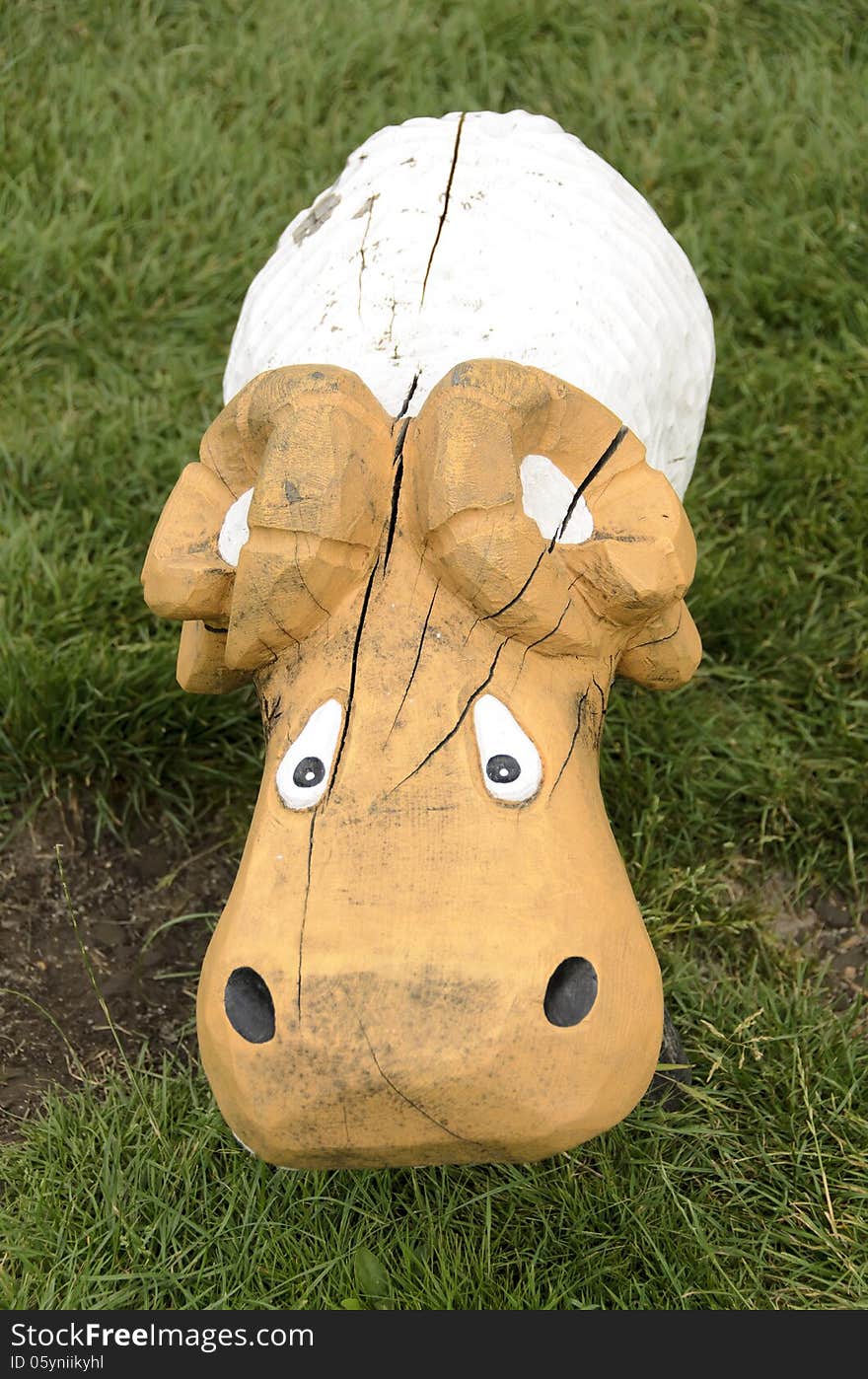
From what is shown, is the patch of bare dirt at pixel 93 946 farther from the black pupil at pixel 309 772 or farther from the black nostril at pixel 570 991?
the black nostril at pixel 570 991

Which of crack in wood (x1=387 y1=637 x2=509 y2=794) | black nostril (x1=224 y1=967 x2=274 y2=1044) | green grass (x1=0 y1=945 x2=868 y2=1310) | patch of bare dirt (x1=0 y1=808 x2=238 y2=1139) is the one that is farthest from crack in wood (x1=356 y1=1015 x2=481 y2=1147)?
patch of bare dirt (x1=0 y1=808 x2=238 y2=1139)

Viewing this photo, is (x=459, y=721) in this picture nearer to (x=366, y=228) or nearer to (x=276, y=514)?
(x=276, y=514)

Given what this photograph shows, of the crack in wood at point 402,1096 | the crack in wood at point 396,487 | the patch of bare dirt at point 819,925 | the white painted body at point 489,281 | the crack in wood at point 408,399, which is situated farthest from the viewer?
the patch of bare dirt at point 819,925

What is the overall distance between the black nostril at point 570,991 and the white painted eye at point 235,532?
754 mm

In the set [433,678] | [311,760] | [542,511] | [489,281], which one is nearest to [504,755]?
[433,678]

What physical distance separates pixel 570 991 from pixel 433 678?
1.47 feet

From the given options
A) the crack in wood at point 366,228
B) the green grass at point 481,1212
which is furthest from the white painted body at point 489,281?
the green grass at point 481,1212

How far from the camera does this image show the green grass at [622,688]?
8.42 feet

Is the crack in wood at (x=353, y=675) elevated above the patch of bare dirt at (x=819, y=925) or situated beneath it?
elevated above

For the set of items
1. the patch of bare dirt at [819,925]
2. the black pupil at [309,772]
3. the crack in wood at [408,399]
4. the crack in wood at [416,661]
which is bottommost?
the patch of bare dirt at [819,925]

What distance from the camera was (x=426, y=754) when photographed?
Result: 1980mm

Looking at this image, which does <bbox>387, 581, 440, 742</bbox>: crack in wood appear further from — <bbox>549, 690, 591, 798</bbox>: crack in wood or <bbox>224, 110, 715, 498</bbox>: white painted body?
<bbox>224, 110, 715, 498</bbox>: white painted body

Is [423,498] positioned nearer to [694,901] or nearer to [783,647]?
[694,901]

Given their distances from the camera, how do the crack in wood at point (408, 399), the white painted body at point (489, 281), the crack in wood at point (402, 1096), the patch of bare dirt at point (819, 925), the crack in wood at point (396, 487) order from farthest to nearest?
the patch of bare dirt at point (819, 925) → the white painted body at point (489, 281) → the crack in wood at point (408, 399) → the crack in wood at point (396, 487) → the crack in wood at point (402, 1096)
